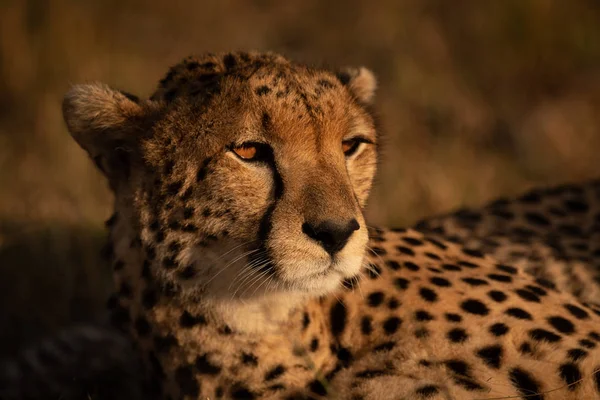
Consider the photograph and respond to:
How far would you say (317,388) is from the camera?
229 centimetres

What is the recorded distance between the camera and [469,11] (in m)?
6.27

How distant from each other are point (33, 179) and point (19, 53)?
3.94 ft

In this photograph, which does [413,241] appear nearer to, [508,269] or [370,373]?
[508,269]

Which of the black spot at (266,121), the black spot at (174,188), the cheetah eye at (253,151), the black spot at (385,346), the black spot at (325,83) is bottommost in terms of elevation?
the black spot at (385,346)

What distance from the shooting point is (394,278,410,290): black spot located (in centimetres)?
240

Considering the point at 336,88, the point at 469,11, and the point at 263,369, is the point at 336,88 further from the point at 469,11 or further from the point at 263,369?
the point at 469,11

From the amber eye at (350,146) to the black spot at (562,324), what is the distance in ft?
2.25

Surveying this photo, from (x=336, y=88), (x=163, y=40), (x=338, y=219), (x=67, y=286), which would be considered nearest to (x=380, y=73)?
(x=163, y=40)

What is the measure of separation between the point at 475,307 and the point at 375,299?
27cm

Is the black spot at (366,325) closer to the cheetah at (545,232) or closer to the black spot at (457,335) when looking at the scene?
the black spot at (457,335)

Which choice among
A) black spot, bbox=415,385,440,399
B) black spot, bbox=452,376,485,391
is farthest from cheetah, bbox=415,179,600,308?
black spot, bbox=415,385,440,399

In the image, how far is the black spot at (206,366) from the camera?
7.39 ft

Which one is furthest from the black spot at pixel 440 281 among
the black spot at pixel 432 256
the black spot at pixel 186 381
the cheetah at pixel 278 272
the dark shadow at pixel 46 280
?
the dark shadow at pixel 46 280

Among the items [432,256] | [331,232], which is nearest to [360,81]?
[432,256]
